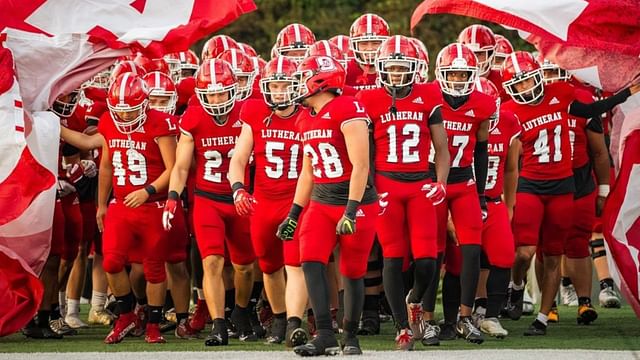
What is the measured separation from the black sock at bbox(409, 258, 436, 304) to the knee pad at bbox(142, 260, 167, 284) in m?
1.86

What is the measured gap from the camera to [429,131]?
9.88 metres

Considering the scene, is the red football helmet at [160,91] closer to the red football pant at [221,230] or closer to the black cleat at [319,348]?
the red football pant at [221,230]

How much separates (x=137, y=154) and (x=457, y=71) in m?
2.33

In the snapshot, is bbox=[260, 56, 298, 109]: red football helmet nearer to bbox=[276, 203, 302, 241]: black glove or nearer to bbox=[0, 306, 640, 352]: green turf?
bbox=[276, 203, 302, 241]: black glove

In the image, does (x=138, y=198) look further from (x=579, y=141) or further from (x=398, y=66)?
(x=579, y=141)

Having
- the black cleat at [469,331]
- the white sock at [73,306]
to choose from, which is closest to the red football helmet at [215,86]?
the black cleat at [469,331]

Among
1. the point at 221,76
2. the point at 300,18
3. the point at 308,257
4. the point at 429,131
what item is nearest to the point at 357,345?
the point at 308,257

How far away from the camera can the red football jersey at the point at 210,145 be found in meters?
10.3

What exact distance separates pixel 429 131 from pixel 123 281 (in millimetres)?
2431

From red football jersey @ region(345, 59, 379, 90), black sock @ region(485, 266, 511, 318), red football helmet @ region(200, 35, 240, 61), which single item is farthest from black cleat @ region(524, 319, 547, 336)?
red football helmet @ region(200, 35, 240, 61)

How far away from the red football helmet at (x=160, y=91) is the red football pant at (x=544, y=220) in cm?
271

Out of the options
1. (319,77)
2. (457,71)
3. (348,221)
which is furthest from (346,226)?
(457,71)

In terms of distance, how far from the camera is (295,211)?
9328mm

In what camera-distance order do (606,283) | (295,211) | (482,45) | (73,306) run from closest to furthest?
(295,211) → (73,306) → (482,45) → (606,283)
